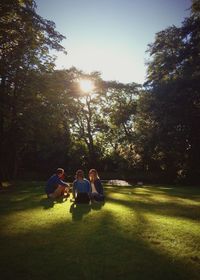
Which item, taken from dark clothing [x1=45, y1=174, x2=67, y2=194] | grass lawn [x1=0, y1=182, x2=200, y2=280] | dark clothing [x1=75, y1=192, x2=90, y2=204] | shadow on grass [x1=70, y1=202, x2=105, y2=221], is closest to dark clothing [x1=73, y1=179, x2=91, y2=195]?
dark clothing [x1=75, y1=192, x2=90, y2=204]

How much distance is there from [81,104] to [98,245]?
45460 millimetres

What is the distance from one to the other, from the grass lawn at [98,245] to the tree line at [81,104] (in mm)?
14433

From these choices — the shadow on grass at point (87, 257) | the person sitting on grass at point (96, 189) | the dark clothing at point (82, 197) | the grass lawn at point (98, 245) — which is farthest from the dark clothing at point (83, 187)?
the shadow on grass at point (87, 257)

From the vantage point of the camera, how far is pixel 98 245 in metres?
7.25

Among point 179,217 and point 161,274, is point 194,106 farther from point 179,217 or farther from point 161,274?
point 161,274

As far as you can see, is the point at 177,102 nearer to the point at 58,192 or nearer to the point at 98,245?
the point at 58,192

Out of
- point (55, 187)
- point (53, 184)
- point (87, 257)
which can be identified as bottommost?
point (87, 257)

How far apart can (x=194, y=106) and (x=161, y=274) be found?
→ 2926cm

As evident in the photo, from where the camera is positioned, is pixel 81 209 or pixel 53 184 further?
pixel 53 184

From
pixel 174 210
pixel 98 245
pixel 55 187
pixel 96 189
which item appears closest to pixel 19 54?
pixel 55 187

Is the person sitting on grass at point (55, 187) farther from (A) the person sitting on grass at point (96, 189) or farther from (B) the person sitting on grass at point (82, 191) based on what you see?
(B) the person sitting on grass at point (82, 191)

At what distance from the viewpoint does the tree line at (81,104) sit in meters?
23.5

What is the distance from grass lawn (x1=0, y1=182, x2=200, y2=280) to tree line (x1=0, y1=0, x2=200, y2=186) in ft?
47.4

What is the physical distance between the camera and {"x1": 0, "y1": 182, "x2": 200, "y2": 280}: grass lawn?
5.72 m
